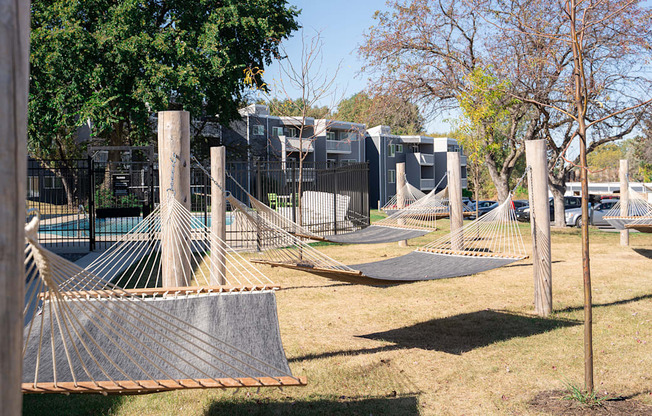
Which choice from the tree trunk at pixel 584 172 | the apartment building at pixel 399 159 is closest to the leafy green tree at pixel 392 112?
the tree trunk at pixel 584 172

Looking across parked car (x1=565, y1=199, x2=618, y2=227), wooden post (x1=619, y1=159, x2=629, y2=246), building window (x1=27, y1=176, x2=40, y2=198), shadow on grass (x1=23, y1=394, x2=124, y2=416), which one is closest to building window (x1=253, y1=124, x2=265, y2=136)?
building window (x1=27, y1=176, x2=40, y2=198)

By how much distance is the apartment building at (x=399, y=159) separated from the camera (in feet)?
112

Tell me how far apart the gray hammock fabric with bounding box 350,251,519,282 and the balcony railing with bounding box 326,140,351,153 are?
2673 cm

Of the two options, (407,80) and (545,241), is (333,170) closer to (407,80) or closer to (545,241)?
(407,80)

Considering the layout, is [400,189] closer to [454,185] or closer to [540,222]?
[454,185]

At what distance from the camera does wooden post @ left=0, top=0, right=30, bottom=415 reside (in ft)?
3.04

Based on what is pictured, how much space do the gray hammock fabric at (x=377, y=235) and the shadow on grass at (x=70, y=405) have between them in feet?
12.0

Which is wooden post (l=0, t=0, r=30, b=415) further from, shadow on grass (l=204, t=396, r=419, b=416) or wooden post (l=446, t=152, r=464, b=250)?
wooden post (l=446, t=152, r=464, b=250)

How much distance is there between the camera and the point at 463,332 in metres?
4.55

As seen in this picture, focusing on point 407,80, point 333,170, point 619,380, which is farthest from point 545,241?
point 407,80

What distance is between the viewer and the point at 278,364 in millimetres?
2242

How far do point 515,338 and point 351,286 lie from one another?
106 inches

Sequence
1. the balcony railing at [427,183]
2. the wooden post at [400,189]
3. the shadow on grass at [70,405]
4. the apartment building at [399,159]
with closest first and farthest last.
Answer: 1. the shadow on grass at [70,405]
2. the wooden post at [400,189]
3. the apartment building at [399,159]
4. the balcony railing at [427,183]

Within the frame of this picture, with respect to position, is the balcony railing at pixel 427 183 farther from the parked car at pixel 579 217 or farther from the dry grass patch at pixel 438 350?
the dry grass patch at pixel 438 350
